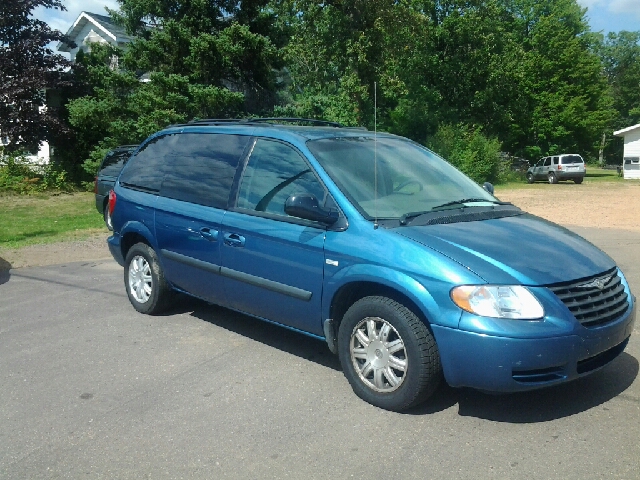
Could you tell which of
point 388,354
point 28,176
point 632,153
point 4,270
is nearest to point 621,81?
point 632,153

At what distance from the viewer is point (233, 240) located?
549 cm

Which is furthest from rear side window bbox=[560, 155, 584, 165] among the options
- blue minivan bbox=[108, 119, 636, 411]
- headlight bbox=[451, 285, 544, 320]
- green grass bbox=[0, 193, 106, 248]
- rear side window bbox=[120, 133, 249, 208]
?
headlight bbox=[451, 285, 544, 320]

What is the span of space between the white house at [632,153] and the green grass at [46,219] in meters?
34.2

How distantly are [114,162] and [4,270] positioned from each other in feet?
18.4

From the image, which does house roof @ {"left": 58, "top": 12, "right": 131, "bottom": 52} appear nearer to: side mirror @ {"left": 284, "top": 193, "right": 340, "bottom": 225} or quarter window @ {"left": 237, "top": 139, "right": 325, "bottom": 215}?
quarter window @ {"left": 237, "top": 139, "right": 325, "bottom": 215}

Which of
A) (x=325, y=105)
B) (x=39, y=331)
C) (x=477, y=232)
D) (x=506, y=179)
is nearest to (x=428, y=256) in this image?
(x=477, y=232)

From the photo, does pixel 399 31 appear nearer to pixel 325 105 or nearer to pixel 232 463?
pixel 325 105

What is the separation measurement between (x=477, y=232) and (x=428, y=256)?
53 cm

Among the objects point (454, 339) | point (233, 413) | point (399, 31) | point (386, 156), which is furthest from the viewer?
point (399, 31)

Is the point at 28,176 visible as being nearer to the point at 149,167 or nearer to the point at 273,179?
the point at 149,167

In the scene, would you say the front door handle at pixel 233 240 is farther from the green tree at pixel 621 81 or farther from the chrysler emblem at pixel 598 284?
the green tree at pixel 621 81

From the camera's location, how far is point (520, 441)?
3.97 metres

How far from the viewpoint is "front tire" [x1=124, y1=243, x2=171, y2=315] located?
21.7ft

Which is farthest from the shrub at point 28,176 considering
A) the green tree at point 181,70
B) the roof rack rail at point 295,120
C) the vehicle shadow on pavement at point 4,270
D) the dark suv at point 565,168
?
the dark suv at point 565,168
